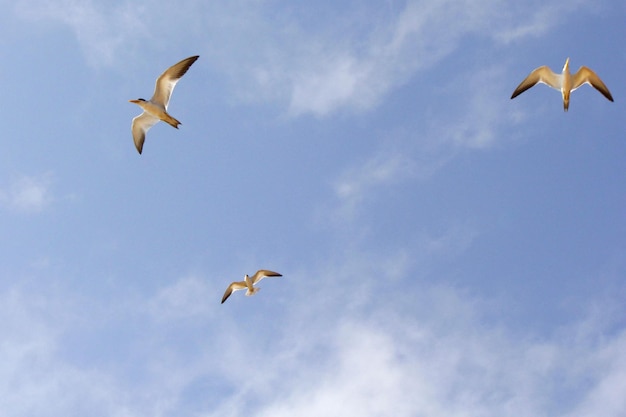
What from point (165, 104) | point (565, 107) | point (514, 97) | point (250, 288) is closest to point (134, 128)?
point (165, 104)

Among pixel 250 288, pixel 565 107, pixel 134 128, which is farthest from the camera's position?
pixel 250 288

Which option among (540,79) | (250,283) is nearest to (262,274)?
(250,283)

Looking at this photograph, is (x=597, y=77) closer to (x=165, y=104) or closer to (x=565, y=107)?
(x=565, y=107)

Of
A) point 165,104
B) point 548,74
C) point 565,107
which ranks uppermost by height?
point 165,104

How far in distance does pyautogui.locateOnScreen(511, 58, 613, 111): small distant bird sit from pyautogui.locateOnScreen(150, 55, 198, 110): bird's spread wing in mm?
16047

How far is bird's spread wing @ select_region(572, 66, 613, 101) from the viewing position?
32.7 metres

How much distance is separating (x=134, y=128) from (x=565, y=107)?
21815 millimetres

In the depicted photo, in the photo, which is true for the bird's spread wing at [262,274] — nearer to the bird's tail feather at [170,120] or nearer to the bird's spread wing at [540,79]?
the bird's tail feather at [170,120]

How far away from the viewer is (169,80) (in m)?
33.6

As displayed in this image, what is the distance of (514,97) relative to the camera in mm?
33000

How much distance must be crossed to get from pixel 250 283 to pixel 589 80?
21.5m

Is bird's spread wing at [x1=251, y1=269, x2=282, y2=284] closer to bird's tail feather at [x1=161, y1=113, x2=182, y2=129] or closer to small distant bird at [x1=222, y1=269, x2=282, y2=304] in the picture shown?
small distant bird at [x1=222, y1=269, x2=282, y2=304]

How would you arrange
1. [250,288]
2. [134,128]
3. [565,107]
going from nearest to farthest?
[565,107] → [134,128] → [250,288]

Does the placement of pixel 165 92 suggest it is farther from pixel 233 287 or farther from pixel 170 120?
pixel 233 287
